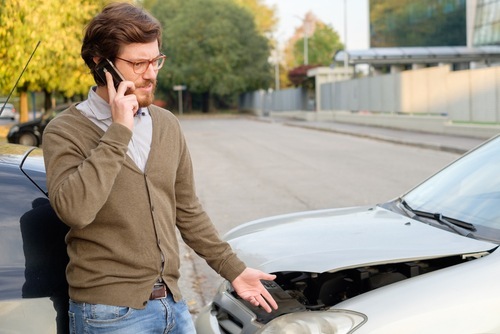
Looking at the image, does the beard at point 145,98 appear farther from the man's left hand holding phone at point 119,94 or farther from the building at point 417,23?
the building at point 417,23

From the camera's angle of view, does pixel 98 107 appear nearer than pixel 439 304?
Yes

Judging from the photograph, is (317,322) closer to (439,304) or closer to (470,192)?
(439,304)

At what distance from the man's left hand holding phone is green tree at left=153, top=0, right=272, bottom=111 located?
69722 mm

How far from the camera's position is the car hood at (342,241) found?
118 inches

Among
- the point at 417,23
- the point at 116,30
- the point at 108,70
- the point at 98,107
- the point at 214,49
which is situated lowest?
the point at 98,107

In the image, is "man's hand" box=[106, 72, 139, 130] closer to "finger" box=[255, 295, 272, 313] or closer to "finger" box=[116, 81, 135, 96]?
"finger" box=[116, 81, 135, 96]

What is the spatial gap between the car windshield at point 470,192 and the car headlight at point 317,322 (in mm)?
853

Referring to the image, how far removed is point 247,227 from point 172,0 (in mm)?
75768

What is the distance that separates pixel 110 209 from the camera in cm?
236

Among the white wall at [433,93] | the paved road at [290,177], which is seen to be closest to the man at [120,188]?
the paved road at [290,177]

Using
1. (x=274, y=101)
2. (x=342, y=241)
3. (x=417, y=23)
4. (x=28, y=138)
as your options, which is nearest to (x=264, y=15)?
(x=274, y=101)

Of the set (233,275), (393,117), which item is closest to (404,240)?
(233,275)

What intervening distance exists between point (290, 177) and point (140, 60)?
13027mm

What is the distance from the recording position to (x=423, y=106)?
31750 millimetres
